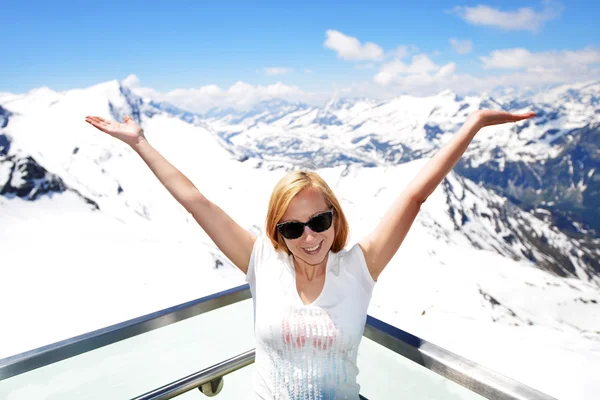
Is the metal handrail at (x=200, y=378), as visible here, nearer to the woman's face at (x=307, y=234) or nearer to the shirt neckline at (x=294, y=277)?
the shirt neckline at (x=294, y=277)

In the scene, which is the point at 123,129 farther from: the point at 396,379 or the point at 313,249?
the point at 396,379

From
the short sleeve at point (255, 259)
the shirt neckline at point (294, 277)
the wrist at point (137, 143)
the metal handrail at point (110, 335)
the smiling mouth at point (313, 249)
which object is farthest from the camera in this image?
the wrist at point (137, 143)

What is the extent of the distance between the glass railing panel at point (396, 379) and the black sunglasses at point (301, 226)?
110 centimetres

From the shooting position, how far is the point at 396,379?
10.6ft

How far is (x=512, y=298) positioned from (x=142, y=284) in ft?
224

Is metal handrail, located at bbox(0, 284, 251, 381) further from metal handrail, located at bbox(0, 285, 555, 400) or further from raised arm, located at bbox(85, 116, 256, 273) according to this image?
raised arm, located at bbox(85, 116, 256, 273)

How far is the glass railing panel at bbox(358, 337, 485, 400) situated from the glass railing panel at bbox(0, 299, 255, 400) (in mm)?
1169

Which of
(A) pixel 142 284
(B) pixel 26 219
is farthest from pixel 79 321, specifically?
(B) pixel 26 219

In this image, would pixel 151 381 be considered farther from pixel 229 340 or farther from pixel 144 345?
pixel 229 340

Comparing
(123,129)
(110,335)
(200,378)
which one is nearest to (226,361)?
(200,378)

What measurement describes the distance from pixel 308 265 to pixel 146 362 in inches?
67.1

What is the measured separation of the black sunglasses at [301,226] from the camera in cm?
304

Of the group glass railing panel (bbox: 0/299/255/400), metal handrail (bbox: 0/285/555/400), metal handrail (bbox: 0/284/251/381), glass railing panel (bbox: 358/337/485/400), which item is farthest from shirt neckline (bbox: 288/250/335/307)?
glass railing panel (bbox: 0/299/255/400)

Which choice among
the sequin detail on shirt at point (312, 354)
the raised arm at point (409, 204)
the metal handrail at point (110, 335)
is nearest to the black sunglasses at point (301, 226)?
the raised arm at point (409, 204)
